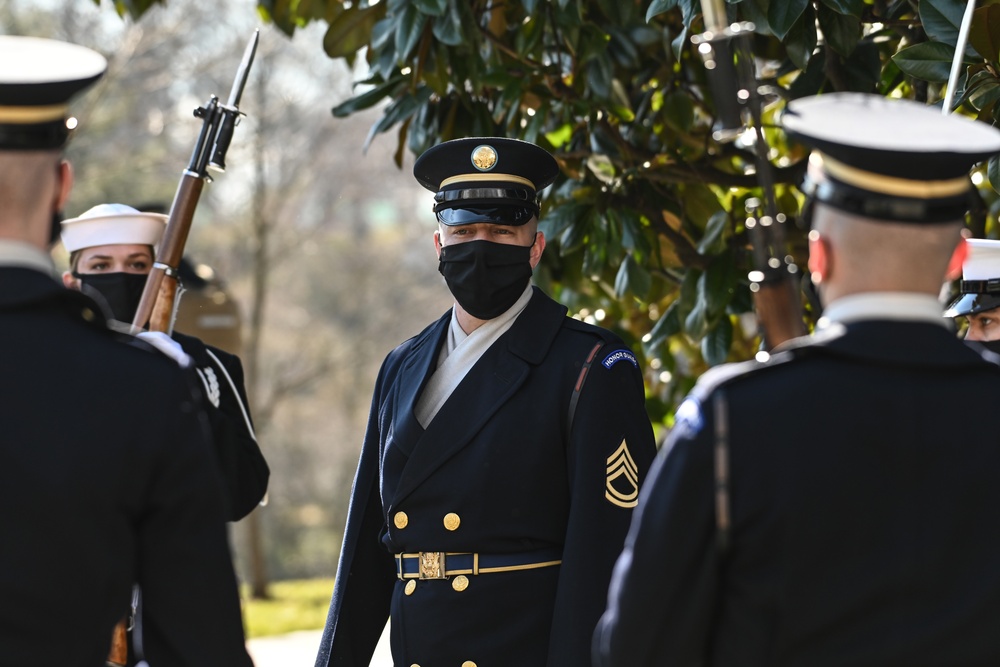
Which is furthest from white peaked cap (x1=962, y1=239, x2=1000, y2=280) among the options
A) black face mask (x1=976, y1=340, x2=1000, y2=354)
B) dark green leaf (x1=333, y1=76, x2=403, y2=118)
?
dark green leaf (x1=333, y1=76, x2=403, y2=118)

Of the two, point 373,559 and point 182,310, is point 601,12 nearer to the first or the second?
point 373,559

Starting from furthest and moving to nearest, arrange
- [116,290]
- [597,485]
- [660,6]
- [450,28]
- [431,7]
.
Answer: [450,28]
[431,7]
[116,290]
[660,6]
[597,485]

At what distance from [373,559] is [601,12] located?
2189 mm

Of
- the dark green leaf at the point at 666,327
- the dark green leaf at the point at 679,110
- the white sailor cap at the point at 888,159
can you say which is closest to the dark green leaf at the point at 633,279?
the dark green leaf at the point at 666,327

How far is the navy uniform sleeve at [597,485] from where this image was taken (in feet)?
11.0

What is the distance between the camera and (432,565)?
141 inches

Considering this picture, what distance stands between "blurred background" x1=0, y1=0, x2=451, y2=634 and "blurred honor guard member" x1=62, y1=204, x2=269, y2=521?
217 inches

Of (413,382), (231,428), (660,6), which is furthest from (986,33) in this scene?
(231,428)

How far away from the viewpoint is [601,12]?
500 centimetres

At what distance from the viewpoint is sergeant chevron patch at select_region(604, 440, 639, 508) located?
3.46 m

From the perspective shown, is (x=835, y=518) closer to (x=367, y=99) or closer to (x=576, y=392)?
(x=576, y=392)

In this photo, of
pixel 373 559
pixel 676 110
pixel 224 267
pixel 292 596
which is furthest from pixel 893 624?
pixel 224 267

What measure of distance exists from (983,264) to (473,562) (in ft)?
5.71

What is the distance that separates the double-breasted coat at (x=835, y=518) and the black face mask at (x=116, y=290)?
7.73 feet
